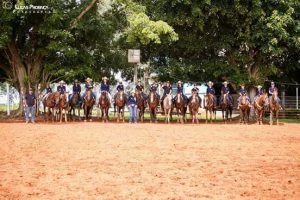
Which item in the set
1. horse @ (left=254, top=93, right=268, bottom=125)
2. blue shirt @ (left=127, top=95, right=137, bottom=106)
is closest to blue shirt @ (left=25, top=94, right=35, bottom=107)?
blue shirt @ (left=127, top=95, right=137, bottom=106)

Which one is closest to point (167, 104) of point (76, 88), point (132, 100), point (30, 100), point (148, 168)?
point (132, 100)

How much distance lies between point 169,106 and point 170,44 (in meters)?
6.25

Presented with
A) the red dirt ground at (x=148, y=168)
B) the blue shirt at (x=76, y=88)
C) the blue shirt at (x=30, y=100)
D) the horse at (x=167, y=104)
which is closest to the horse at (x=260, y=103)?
the horse at (x=167, y=104)

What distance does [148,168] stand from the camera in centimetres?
→ 1096

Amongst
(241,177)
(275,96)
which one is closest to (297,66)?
(275,96)

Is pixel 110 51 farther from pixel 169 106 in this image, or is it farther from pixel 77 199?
pixel 77 199

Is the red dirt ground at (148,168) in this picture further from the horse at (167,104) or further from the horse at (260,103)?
the horse at (260,103)

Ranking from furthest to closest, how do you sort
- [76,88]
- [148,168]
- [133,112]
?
1. [76,88]
2. [133,112]
3. [148,168]

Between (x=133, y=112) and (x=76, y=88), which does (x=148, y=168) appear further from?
(x=76, y=88)

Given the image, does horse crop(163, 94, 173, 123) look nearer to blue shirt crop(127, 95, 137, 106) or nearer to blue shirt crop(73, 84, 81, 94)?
blue shirt crop(127, 95, 137, 106)

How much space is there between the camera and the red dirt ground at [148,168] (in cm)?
853

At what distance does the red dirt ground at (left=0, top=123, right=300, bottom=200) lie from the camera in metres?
8.53

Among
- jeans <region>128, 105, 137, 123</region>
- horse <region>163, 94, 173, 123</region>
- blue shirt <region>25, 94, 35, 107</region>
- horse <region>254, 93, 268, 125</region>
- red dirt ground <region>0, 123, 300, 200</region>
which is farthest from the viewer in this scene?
horse <region>163, 94, 173, 123</region>

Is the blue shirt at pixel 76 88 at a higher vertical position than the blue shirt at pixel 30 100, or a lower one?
higher
